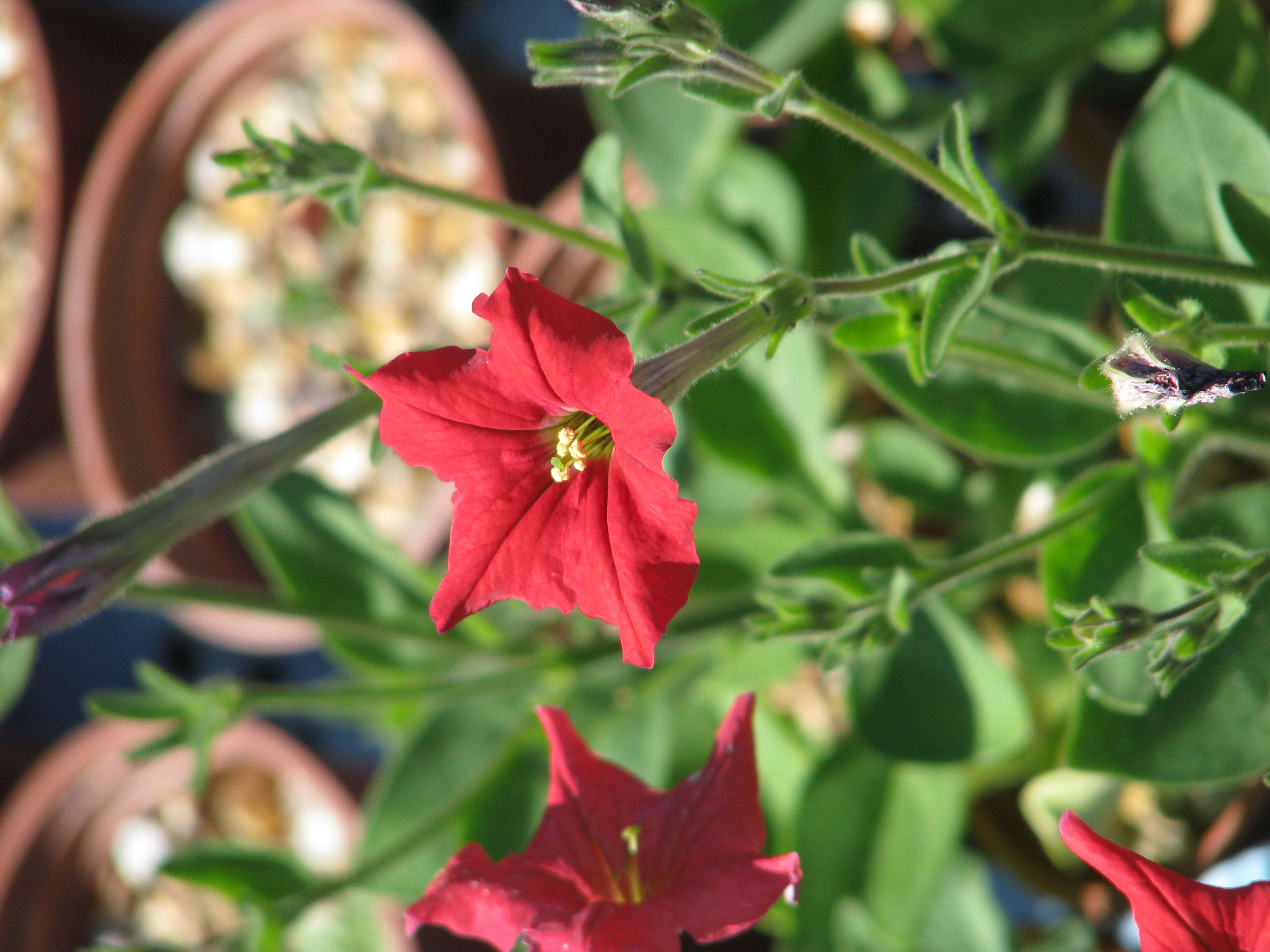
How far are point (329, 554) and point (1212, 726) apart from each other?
33.6 inches

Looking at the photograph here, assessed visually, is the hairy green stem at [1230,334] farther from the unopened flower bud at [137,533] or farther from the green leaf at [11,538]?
the green leaf at [11,538]

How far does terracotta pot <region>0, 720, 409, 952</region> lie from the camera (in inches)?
64.3

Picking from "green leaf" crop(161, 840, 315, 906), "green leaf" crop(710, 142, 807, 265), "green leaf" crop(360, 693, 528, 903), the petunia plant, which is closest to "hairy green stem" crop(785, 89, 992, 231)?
the petunia plant

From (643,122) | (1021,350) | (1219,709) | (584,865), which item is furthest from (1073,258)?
(643,122)

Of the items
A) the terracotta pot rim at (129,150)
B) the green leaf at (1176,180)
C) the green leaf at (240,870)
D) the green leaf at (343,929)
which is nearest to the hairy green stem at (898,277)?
the green leaf at (1176,180)

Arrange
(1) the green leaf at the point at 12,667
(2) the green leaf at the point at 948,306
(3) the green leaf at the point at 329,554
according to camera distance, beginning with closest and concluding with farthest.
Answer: (2) the green leaf at the point at 948,306
(1) the green leaf at the point at 12,667
(3) the green leaf at the point at 329,554

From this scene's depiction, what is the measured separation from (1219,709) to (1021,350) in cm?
29

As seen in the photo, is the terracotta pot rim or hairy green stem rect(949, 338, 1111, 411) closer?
hairy green stem rect(949, 338, 1111, 411)

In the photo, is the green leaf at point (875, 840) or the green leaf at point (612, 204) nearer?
the green leaf at point (612, 204)

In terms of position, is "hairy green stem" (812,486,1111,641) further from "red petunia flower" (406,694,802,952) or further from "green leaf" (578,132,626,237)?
"green leaf" (578,132,626,237)

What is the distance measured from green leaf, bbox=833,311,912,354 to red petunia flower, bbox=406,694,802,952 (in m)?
0.25

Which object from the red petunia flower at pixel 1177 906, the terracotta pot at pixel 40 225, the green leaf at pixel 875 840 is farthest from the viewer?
the terracotta pot at pixel 40 225

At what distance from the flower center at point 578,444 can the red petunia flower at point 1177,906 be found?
34 centimetres

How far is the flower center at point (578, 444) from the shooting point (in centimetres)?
69
